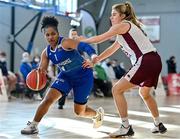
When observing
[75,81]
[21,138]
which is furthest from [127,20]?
[21,138]

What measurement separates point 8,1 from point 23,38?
3661mm

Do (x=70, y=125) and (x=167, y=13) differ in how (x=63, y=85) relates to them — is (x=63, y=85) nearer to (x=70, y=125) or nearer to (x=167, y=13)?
(x=70, y=125)

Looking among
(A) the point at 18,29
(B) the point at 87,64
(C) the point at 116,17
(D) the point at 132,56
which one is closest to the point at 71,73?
(B) the point at 87,64

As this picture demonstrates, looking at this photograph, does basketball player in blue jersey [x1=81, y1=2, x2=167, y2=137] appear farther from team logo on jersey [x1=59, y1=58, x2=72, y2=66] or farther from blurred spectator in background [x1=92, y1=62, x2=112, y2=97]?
blurred spectator in background [x1=92, y1=62, x2=112, y2=97]

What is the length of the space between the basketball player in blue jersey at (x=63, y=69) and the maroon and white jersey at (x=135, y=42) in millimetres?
438

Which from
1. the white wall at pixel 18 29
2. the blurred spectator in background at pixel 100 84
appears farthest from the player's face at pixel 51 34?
the white wall at pixel 18 29

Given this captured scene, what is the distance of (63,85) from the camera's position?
19.8ft

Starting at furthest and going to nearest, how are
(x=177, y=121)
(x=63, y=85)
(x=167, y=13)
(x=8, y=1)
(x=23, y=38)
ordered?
1. (x=167, y=13)
2. (x=23, y=38)
3. (x=8, y=1)
4. (x=177, y=121)
5. (x=63, y=85)

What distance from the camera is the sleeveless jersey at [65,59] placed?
231 inches

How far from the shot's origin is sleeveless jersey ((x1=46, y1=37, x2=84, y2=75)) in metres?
5.87

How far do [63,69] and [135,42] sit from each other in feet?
3.58

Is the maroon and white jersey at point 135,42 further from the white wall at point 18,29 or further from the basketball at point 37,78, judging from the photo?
the white wall at point 18,29

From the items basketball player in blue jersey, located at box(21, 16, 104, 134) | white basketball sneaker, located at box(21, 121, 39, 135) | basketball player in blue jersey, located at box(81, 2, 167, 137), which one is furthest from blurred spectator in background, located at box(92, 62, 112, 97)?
basketball player in blue jersey, located at box(81, 2, 167, 137)

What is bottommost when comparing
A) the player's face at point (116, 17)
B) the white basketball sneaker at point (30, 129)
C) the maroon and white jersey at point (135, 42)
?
the white basketball sneaker at point (30, 129)
